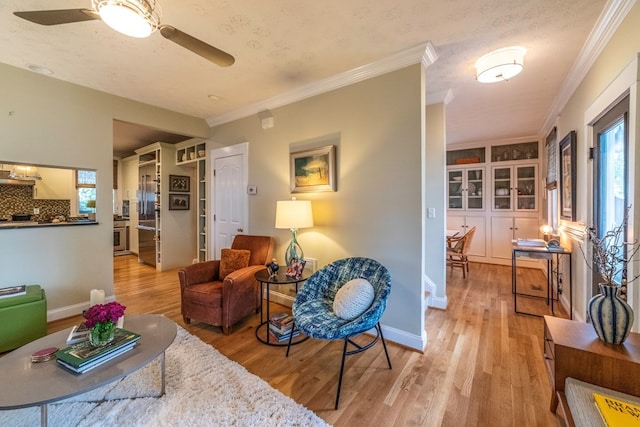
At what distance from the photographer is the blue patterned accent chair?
1707mm

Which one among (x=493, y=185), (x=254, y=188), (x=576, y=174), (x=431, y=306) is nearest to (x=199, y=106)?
(x=254, y=188)

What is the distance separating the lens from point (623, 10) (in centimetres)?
164

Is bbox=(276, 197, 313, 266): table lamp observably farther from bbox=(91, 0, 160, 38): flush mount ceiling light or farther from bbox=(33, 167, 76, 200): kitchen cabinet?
bbox=(33, 167, 76, 200): kitchen cabinet

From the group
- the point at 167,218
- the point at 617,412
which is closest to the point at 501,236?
the point at 617,412

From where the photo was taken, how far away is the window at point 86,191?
121 inches

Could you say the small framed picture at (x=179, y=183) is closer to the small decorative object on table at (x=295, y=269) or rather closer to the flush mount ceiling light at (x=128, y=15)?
the small decorative object on table at (x=295, y=269)

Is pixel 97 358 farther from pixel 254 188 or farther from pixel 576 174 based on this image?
pixel 576 174

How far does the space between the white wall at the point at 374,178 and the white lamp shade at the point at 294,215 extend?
299mm

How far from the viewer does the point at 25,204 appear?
9.22 feet

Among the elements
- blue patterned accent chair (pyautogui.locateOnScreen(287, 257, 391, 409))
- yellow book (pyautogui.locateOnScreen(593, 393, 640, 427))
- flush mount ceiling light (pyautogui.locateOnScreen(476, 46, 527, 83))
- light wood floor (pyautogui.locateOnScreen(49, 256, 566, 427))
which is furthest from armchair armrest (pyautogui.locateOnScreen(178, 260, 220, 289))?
flush mount ceiling light (pyautogui.locateOnScreen(476, 46, 527, 83))

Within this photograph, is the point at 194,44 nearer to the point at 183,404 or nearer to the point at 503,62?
the point at 183,404

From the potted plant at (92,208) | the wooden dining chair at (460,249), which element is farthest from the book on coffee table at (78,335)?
the wooden dining chair at (460,249)

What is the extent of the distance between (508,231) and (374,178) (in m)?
4.18

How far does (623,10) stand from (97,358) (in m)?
3.72
